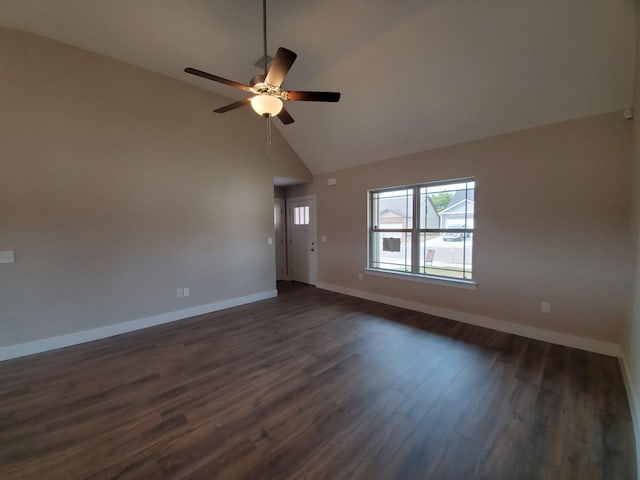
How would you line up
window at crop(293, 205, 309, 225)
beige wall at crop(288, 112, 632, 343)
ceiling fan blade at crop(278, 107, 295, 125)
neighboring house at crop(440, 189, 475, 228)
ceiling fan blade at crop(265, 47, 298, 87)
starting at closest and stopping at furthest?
ceiling fan blade at crop(265, 47, 298, 87)
ceiling fan blade at crop(278, 107, 295, 125)
beige wall at crop(288, 112, 632, 343)
neighboring house at crop(440, 189, 475, 228)
window at crop(293, 205, 309, 225)

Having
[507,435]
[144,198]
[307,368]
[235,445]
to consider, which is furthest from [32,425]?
[507,435]

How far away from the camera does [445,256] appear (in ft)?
13.4

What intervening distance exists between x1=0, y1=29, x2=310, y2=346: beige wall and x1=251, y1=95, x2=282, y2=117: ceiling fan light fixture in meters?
2.40

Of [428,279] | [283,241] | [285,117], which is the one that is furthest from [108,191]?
[428,279]

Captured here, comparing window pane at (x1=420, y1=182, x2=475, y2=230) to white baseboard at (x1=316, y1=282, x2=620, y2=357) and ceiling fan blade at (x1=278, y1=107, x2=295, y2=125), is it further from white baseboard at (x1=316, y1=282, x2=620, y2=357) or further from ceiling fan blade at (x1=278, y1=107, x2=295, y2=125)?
ceiling fan blade at (x1=278, y1=107, x2=295, y2=125)

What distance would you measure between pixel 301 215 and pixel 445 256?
3434mm

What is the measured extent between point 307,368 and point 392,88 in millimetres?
3564

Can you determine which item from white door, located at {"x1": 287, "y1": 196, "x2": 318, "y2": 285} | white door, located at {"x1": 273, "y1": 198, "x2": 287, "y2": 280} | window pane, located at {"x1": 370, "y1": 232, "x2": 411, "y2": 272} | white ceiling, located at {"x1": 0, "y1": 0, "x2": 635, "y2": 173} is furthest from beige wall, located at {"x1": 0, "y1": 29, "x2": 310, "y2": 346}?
window pane, located at {"x1": 370, "y1": 232, "x2": 411, "y2": 272}

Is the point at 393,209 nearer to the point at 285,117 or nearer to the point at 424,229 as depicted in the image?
the point at 424,229

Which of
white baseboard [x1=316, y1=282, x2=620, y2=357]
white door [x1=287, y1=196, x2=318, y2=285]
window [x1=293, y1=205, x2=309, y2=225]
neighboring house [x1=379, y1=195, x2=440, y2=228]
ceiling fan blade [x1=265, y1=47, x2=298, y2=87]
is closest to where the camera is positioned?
ceiling fan blade [x1=265, y1=47, x2=298, y2=87]

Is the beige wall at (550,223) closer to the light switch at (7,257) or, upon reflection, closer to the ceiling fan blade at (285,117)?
the ceiling fan blade at (285,117)

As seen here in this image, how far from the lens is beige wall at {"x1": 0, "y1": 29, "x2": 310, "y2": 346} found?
2830 mm

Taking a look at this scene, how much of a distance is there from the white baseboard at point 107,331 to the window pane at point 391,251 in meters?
2.62

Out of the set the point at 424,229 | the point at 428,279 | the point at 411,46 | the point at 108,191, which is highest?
the point at 411,46
